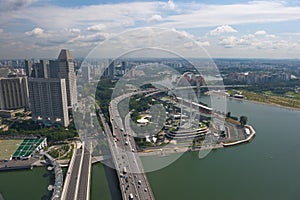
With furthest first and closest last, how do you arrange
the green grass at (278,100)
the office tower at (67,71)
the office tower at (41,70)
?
the green grass at (278,100)
the office tower at (41,70)
the office tower at (67,71)

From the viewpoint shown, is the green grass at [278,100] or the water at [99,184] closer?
the water at [99,184]

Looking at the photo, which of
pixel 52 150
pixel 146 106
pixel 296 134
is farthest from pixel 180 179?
pixel 146 106

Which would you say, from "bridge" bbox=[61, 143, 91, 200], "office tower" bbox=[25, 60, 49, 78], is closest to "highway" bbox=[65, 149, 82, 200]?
"bridge" bbox=[61, 143, 91, 200]

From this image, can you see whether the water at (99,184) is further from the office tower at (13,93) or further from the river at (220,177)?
the office tower at (13,93)

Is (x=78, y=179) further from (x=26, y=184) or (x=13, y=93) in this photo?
(x=13, y=93)

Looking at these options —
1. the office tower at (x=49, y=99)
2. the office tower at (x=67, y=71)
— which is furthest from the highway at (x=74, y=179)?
the office tower at (x=67, y=71)

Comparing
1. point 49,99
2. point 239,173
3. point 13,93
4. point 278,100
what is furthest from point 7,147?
point 278,100

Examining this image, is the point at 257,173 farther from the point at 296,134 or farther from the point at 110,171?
the point at 296,134
